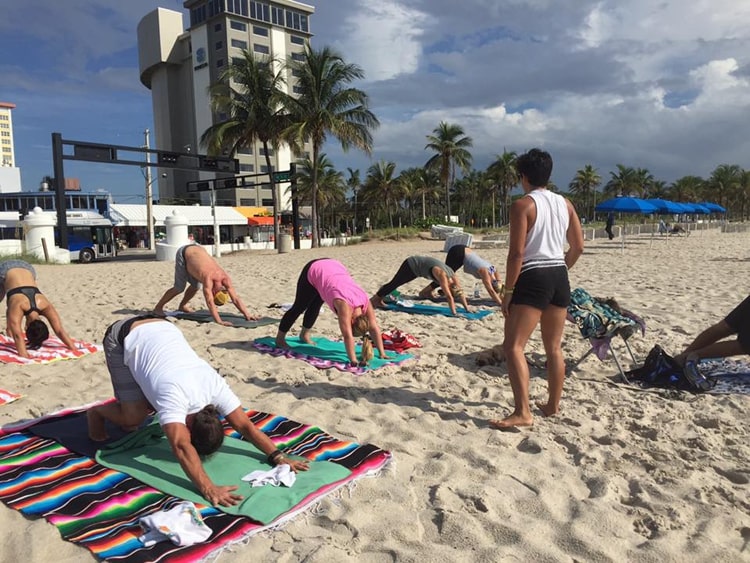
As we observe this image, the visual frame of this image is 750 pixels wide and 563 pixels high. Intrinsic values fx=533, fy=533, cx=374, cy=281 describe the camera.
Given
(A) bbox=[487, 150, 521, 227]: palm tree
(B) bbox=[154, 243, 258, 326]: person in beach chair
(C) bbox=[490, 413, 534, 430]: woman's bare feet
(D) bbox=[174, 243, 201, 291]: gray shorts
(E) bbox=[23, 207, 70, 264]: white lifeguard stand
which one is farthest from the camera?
(A) bbox=[487, 150, 521, 227]: palm tree

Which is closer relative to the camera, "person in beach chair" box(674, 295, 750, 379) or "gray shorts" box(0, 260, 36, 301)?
"person in beach chair" box(674, 295, 750, 379)

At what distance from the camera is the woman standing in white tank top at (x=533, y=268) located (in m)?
3.15

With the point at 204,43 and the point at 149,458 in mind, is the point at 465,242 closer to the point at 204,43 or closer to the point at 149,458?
the point at 149,458

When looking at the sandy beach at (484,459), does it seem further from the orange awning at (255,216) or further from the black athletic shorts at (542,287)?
the orange awning at (255,216)

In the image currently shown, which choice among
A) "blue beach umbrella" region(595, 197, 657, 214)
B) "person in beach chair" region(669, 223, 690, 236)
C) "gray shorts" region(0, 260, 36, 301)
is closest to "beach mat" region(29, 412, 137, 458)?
"gray shorts" region(0, 260, 36, 301)

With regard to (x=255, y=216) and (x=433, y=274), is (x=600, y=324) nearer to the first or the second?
(x=433, y=274)

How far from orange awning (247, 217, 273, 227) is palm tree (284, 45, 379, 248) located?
2096 cm

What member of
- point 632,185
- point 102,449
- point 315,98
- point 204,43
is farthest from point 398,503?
point 632,185

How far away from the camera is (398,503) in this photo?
8.41 feet

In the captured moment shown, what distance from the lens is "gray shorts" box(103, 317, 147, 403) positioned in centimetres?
296

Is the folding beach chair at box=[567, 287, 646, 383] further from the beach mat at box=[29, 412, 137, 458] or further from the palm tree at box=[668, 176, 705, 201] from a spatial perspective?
the palm tree at box=[668, 176, 705, 201]

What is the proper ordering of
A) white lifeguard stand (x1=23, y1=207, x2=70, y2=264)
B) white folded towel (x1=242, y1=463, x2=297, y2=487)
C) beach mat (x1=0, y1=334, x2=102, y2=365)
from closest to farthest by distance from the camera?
white folded towel (x1=242, y1=463, x2=297, y2=487)
beach mat (x1=0, y1=334, x2=102, y2=365)
white lifeguard stand (x1=23, y1=207, x2=70, y2=264)

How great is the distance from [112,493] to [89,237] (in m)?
26.2

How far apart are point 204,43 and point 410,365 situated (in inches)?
2387
